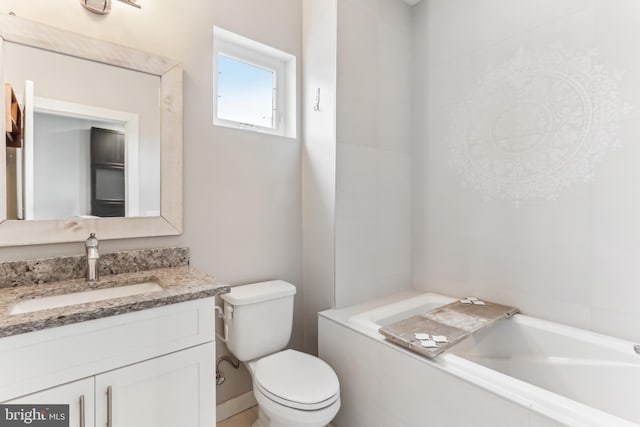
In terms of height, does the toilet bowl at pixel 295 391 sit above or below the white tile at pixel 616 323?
below

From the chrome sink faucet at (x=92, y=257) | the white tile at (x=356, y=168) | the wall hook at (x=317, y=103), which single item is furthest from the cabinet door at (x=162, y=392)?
the wall hook at (x=317, y=103)

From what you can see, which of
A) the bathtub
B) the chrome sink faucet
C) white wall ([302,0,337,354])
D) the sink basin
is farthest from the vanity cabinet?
white wall ([302,0,337,354])

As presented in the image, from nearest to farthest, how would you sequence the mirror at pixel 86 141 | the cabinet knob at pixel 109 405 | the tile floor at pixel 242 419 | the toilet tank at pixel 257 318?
the cabinet knob at pixel 109 405
the mirror at pixel 86 141
the toilet tank at pixel 257 318
the tile floor at pixel 242 419

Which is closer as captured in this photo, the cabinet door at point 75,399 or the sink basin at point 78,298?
the cabinet door at point 75,399

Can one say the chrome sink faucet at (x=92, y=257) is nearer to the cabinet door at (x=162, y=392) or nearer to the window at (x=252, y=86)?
the cabinet door at (x=162, y=392)

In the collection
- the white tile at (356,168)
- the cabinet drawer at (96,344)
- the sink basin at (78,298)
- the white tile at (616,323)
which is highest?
the white tile at (356,168)

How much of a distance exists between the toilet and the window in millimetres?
1020

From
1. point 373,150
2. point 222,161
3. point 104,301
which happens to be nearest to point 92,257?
point 104,301

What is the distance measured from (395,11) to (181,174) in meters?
1.84

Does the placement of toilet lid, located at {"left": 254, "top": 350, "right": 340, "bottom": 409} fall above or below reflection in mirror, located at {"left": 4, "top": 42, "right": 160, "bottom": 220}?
below

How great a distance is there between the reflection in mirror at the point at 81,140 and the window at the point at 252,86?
1.48 ft

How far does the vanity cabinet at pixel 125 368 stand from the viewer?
92cm

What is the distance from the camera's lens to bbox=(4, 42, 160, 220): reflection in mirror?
4.18 ft

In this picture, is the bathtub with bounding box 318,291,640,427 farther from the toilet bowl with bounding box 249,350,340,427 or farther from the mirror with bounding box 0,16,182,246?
the mirror with bounding box 0,16,182,246
